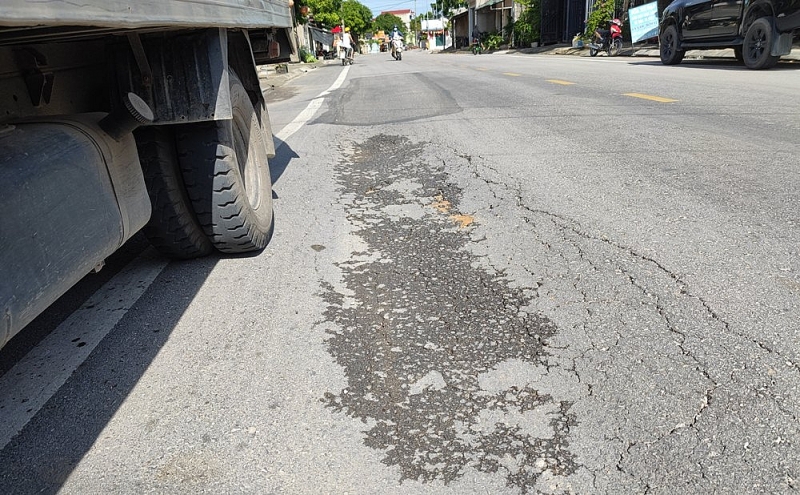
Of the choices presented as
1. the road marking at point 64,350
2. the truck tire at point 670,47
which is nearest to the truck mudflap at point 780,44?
the truck tire at point 670,47

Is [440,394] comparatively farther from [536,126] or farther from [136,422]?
[536,126]

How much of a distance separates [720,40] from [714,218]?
11.7m

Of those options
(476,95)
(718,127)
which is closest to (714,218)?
(718,127)

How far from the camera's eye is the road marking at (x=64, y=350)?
93.7 inches

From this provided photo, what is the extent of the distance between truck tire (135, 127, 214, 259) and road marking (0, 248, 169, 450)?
238 millimetres

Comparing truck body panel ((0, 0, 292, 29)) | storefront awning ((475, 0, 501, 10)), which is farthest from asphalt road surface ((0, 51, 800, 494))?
storefront awning ((475, 0, 501, 10))

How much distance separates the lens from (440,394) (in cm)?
232

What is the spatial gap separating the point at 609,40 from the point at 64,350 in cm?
2658

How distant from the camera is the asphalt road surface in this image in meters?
1.97

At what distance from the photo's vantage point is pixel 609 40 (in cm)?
2556

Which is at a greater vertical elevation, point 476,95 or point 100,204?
point 100,204

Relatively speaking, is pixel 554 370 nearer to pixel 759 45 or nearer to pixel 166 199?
pixel 166 199

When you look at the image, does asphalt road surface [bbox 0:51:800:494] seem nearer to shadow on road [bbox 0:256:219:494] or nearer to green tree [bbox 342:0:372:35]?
shadow on road [bbox 0:256:219:494]

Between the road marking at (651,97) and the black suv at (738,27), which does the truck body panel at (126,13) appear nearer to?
the road marking at (651,97)
